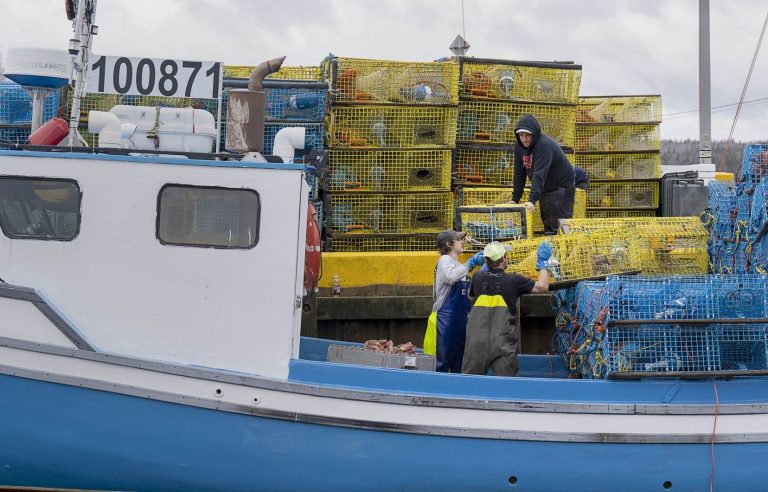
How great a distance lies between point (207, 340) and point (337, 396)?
0.91 metres

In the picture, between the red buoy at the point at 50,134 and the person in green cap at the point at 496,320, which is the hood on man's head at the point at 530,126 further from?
the red buoy at the point at 50,134

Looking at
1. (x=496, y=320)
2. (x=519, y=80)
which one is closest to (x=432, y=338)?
(x=496, y=320)

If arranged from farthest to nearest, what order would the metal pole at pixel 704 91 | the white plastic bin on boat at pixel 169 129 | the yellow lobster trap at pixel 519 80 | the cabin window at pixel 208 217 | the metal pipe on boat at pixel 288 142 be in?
the metal pole at pixel 704 91 < the yellow lobster trap at pixel 519 80 < the metal pipe on boat at pixel 288 142 < the white plastic bin on boat at pixel 169 129 < the cabin window at pixel 208 217

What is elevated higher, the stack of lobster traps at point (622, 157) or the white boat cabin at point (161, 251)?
the stack of lobster traps at point (622, 157)

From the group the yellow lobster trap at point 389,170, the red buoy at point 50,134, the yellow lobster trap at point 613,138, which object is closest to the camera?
the red buoy at point 50,134

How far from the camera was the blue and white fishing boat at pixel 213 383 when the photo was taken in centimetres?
674

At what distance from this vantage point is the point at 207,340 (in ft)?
22.5

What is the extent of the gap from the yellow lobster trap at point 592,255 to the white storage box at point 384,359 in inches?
47.8

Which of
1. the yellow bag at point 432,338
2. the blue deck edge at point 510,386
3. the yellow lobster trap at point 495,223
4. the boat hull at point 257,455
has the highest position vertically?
the yellow lobster trap at point 495,223

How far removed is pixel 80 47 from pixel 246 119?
1.28m

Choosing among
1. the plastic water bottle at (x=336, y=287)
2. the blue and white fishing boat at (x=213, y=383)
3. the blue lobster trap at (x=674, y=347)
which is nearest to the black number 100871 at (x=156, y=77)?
the blue and white fishing boat at (x=213, y=383)

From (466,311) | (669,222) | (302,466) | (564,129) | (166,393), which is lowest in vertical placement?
(302,466)

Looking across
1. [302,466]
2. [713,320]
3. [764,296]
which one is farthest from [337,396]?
[764,296]

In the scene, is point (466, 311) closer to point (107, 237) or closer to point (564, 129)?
point (107, 237)
